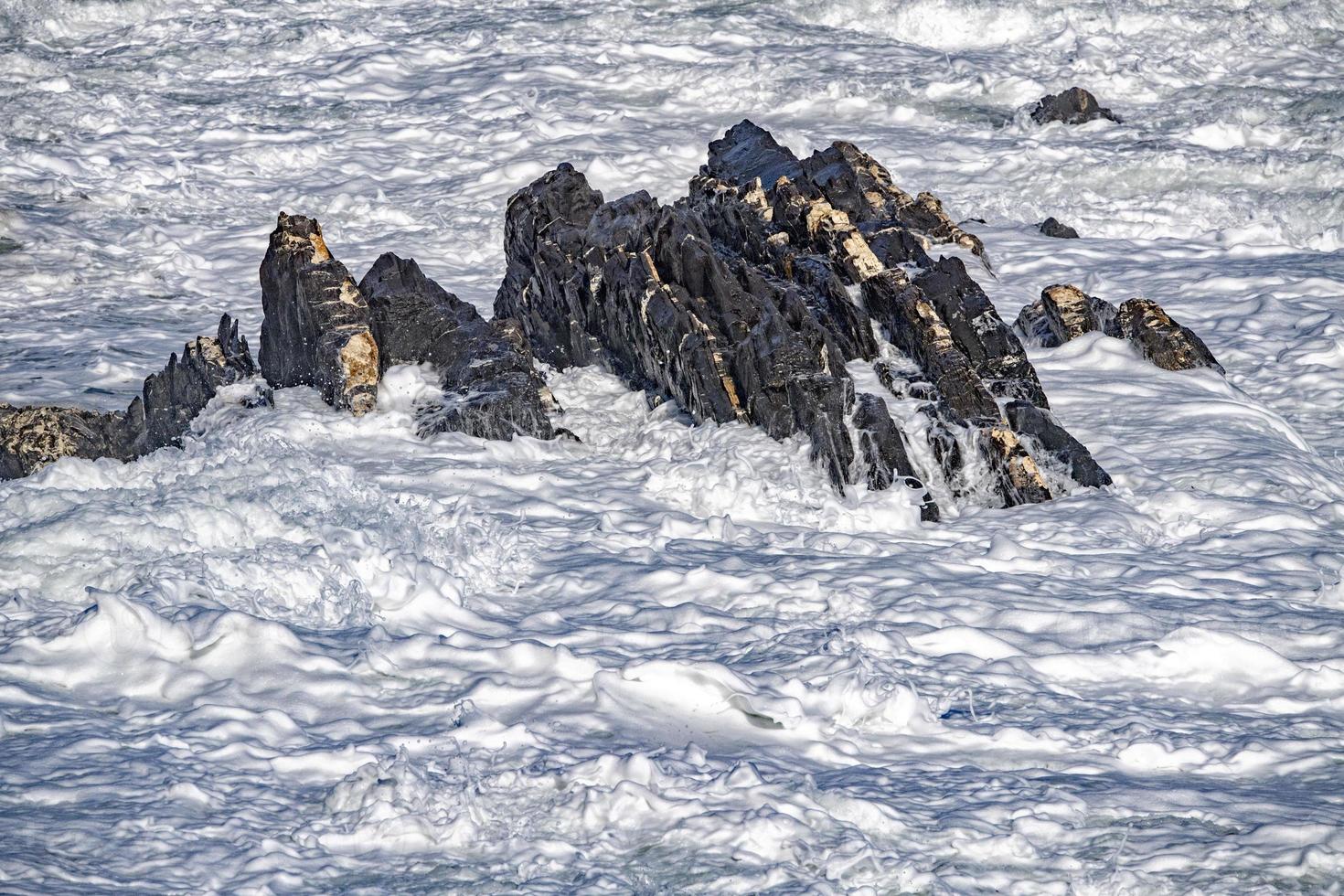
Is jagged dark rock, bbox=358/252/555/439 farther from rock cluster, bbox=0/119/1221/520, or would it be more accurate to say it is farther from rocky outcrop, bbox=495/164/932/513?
rocky outcrop, bbox=495/164/932/513

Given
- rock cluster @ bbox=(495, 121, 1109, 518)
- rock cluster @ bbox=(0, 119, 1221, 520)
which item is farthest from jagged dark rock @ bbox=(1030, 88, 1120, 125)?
rock cluster @ bbox=(0, 119, 1221, 520)

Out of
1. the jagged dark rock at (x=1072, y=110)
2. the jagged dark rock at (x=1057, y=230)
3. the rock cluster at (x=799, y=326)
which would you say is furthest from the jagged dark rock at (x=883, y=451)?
the jagged dark rock at (x=1072, y=110)

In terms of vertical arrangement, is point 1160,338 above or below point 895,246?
below

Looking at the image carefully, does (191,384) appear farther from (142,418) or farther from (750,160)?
(750,160)

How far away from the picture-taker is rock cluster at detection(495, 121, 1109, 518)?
890 cm

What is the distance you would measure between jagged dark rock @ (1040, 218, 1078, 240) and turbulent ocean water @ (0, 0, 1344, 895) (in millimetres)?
264

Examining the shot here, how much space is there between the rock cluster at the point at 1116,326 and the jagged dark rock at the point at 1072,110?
790 centimetres

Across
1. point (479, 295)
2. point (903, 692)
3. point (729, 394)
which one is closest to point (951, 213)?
point (479, 295)

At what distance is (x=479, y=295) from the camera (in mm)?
13625

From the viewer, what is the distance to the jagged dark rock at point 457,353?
955 centimetres

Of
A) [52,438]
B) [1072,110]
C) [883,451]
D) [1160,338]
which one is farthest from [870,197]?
[52,438]

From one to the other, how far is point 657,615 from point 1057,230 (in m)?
9.55

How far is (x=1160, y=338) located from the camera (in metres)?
10.7

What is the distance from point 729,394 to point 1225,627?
3950mm
